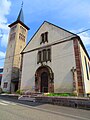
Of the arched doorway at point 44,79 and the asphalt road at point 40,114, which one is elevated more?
the arched doorway at point 44,79

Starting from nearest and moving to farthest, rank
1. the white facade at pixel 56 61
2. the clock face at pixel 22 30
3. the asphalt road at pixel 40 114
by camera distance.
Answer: the asphalt road at pixel 40 114
the white facade at pixel 56 61
the clock face at pixel 22 30

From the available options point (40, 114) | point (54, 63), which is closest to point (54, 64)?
point (54, 63)

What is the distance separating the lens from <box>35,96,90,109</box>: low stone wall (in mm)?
8067

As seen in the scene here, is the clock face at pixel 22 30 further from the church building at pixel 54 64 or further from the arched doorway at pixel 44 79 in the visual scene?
the arched doorway at pixel 44 79

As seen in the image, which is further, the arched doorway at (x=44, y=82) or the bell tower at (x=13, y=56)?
the bell tower at (x=13, y=56)

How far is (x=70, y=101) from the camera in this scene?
8812 mm

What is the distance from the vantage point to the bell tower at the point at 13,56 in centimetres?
2397

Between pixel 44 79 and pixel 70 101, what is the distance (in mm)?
8183

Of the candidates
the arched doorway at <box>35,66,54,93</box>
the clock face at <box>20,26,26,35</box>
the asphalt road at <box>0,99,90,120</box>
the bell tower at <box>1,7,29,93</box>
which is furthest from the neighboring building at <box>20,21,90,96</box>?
the clock face at <box>20,26,26,35</box>

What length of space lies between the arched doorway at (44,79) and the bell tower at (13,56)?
7634mm

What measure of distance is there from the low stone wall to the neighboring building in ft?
13.0

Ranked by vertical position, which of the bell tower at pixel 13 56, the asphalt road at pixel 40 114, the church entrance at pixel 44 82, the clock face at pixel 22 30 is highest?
the clock face at pixel 22 30

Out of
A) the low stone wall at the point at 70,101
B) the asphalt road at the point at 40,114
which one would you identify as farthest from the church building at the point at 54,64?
the asphalt road at the point at 40,114

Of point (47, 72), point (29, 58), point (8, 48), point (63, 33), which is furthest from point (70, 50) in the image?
point (8, 48)
